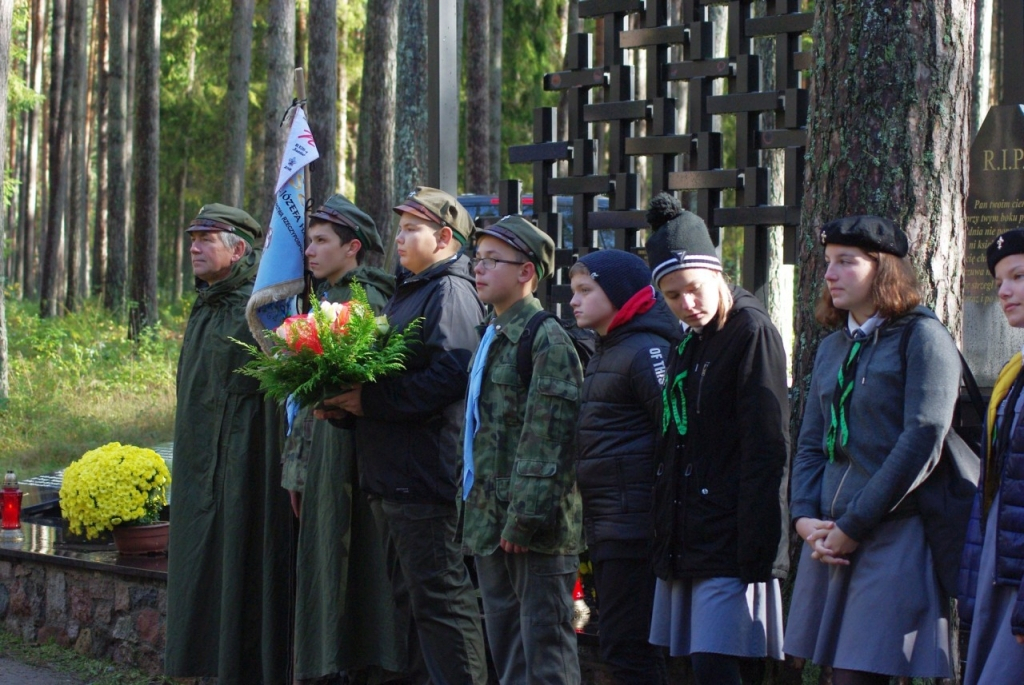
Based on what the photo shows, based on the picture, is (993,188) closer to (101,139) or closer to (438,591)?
(438,591)

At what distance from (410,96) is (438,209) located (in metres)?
9.55

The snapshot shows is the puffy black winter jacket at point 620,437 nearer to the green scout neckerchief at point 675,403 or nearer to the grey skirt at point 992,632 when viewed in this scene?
the green scout neckerchief at point 675,403

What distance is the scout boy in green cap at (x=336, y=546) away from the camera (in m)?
5.49

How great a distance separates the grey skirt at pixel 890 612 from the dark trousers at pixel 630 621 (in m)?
0.68

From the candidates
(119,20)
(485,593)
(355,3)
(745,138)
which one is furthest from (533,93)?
(485,593)

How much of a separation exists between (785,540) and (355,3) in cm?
2571

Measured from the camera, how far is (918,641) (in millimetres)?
3826

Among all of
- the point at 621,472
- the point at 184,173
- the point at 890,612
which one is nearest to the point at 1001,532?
the point at 890,612

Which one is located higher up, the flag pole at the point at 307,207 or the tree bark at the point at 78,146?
the tree bark at the point at 78,146

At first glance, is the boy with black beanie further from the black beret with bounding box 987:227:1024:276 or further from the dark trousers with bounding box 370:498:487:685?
the black beret with bounding box 987:227:1024:276

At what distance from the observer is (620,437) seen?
4438 millimetres

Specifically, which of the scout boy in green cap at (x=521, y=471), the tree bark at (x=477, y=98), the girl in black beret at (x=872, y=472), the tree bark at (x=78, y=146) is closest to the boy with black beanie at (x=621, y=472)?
the scout boy in green cap at (x=521, y=471)

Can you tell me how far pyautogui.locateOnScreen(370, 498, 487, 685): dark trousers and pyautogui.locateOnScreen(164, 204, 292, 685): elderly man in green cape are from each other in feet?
3.04

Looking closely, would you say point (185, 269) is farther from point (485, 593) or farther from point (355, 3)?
point (485, 593)
